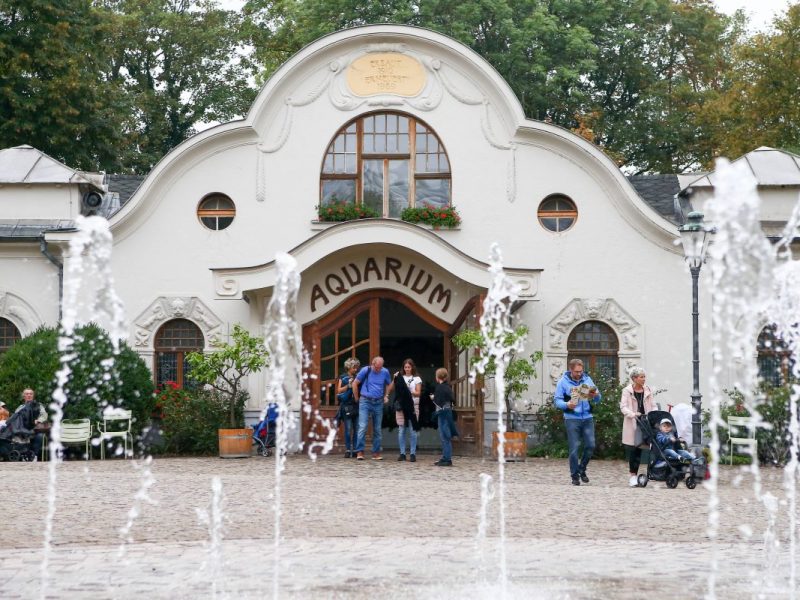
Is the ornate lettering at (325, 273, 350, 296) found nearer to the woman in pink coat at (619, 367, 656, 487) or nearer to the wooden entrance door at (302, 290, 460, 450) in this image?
the wooden entrance door at (302, 290, 460, 450)

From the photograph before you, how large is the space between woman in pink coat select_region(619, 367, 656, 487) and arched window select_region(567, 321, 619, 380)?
20.8 ft

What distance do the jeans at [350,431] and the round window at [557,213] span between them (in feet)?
17.6

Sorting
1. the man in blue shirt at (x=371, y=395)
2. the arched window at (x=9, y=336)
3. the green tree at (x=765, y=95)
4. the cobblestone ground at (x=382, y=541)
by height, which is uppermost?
the green tree at (x=765, y=95)

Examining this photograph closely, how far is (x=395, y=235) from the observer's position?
69.4 ft

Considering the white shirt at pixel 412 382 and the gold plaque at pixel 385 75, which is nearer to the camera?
the white shirt at pixel 412 382

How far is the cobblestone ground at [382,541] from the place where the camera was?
8445 mm

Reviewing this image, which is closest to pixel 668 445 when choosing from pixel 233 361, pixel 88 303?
pixel 233 361

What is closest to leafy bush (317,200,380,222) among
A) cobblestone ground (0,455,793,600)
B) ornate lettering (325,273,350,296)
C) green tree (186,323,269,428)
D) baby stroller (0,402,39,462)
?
ornate lettering (325,273,350,296)

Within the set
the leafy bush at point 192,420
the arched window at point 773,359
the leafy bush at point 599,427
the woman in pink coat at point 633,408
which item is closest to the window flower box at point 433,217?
the leafy bush at point 599,427

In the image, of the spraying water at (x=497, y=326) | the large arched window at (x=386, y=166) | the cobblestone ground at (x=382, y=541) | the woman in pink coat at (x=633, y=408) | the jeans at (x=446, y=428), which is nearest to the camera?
the cobblestone ground at (x=382, y=541)

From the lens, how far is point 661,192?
1003 inches

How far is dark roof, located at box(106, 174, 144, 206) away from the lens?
25927 millimetres

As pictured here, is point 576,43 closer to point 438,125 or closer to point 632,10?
point 632,10

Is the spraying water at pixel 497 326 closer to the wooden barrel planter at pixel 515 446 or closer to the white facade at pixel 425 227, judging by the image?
the wooden barrel planter at pixel 515 446
